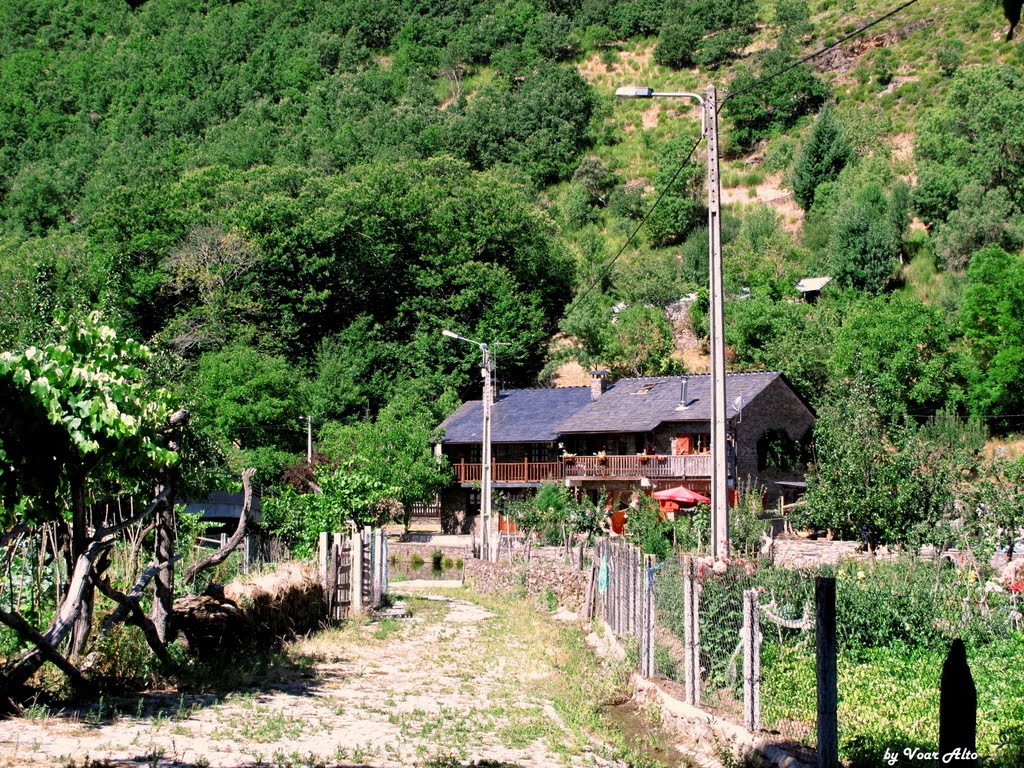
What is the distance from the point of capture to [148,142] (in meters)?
100

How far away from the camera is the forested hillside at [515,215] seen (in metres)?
48.6

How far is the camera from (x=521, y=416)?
53094 mm

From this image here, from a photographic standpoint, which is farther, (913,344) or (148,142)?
(148,142)

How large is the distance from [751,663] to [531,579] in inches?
674

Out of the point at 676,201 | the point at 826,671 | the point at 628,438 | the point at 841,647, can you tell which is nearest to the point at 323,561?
the point at 841,647

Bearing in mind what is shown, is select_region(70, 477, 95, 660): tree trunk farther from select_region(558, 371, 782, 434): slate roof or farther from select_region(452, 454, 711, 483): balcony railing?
select_region(558, 371, 782, 434): slate roof

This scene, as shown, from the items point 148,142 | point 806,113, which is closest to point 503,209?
point 806,113

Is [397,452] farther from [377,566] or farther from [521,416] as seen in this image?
[377,566]

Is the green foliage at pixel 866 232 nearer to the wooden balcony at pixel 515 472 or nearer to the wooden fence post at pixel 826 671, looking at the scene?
the wooden balcony at pixel 515 472

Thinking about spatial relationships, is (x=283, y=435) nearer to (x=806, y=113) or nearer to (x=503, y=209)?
(x=503, y=209)

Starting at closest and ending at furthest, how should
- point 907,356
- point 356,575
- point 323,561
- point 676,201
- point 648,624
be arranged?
point 648,624
point 323,561
point 356,575
point 907,356
point 676,201

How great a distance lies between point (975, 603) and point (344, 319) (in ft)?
178

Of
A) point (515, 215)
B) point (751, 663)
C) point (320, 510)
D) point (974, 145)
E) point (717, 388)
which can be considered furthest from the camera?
point (515, 215)

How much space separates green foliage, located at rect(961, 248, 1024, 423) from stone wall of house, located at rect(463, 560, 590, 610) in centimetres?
2850
